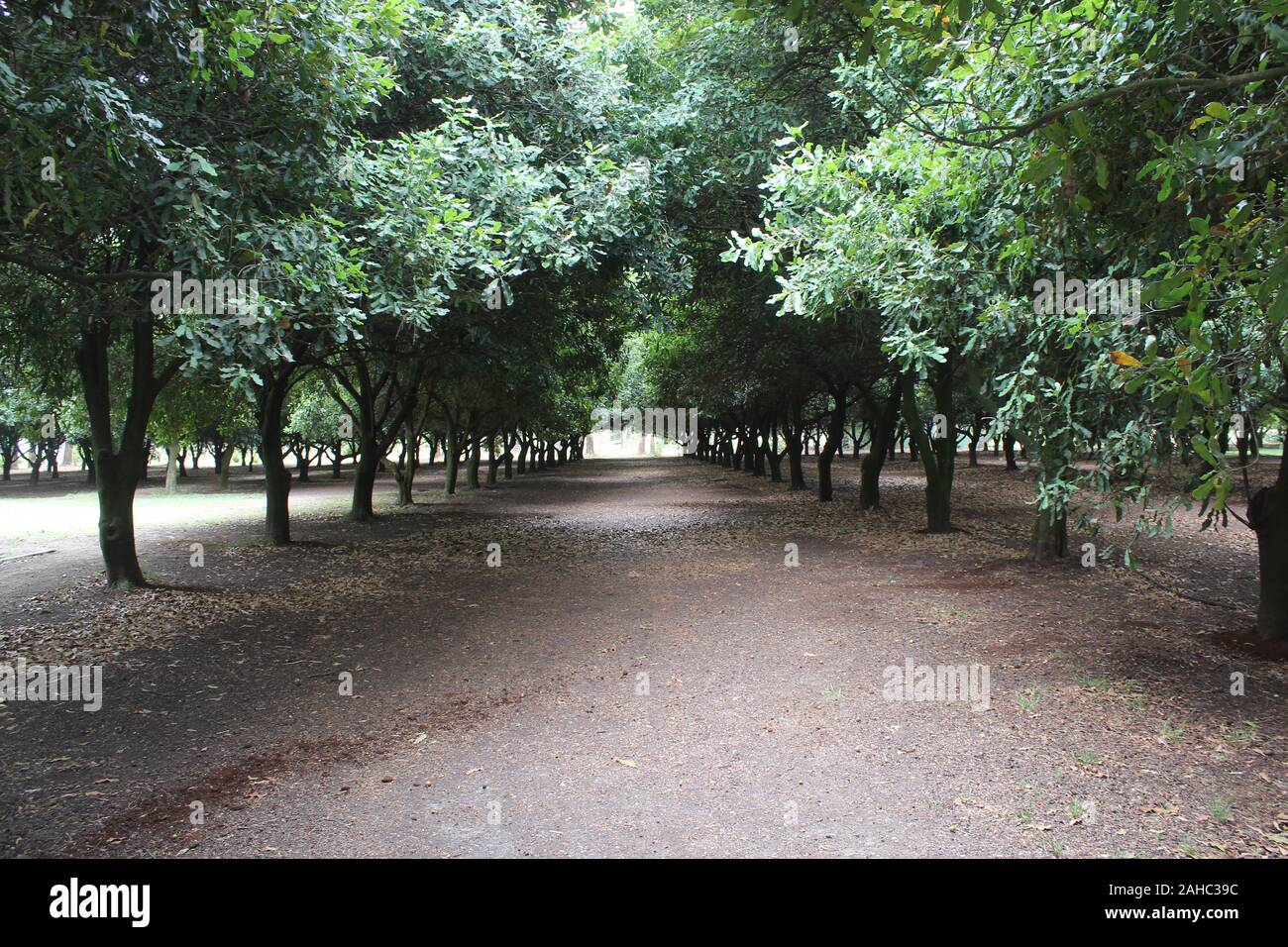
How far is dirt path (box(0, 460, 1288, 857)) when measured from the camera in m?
4.22

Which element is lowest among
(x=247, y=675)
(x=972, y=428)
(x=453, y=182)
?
(x=247, y=675)

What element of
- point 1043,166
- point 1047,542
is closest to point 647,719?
point 1043,166

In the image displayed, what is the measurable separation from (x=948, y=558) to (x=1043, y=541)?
1535 millimetres

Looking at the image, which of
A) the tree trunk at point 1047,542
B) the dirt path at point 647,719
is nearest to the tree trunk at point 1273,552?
the dirt path at point 647,719

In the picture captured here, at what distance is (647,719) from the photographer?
605 centimetres

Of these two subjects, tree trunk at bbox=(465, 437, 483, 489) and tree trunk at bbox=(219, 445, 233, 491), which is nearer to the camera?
tree trunk at bbox=(465, 437, 483, 489)

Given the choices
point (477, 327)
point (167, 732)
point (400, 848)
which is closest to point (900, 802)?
point (400, 848)

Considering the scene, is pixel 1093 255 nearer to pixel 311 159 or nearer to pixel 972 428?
pixel 311 159

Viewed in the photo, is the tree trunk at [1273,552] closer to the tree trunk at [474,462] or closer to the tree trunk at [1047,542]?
the tree trunk at [1047,542]

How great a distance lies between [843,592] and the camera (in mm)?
10867

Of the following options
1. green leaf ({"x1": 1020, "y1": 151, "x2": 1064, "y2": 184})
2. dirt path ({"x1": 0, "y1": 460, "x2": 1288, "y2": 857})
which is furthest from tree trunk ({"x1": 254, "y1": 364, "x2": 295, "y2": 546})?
green leaf ({"x1": 1020, "y1": 151, "x2": 1064, "y2": 184})

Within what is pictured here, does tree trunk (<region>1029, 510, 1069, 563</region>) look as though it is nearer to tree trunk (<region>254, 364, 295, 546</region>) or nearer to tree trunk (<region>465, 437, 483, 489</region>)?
tree trunk (<region>254, 364, 295, 546</region>)

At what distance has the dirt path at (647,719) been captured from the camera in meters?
4.22

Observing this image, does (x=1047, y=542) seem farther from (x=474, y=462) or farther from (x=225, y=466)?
(x=225, y=466)
